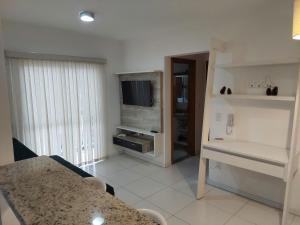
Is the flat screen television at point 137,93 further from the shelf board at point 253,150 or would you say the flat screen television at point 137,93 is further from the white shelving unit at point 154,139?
the shelf board at point 253,150

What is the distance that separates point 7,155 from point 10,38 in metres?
2.47

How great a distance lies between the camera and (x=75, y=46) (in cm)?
385

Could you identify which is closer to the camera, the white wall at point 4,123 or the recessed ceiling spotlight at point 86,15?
the white wall at point 4,123

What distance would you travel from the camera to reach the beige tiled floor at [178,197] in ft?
8.40

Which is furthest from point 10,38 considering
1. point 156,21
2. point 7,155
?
point 7,155

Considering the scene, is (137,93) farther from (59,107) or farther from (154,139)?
(59,107)

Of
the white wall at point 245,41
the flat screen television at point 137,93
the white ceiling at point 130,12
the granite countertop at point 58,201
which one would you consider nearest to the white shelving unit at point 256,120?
the white wall at point 245,41

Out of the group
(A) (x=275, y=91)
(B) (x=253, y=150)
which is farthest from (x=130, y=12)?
(B) (x=253, y=150)

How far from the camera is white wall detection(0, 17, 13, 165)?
4.49 ft

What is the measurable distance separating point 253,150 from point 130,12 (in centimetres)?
225

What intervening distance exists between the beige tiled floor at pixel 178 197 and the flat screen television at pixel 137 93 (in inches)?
48.4

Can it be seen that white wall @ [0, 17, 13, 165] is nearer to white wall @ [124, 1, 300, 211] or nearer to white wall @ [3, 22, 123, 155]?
white wall @ [3, 22, 123, 155]

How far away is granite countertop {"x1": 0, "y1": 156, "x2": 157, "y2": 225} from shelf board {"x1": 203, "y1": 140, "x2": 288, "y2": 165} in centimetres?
191

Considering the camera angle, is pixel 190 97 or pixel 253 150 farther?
pixel 190 97
